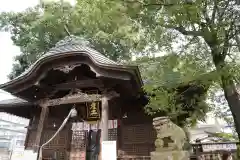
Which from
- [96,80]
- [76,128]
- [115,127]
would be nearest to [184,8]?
[96,80]

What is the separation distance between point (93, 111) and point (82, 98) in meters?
1.03

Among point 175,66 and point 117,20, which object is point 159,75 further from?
point 117,20

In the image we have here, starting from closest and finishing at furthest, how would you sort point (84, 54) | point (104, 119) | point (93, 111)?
point (104, 119), point (84, 54), point (93, 111)

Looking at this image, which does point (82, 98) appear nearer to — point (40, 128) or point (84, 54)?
point (84, 54)

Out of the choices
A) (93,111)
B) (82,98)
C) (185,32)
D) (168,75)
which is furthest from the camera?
(93,111)

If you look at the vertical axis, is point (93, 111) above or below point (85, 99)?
below

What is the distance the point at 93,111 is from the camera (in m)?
10.1

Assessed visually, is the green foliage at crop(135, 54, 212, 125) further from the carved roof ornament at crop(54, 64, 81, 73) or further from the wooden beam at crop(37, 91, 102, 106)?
the carved roof ornament at crop(54, 64, 81, 73)

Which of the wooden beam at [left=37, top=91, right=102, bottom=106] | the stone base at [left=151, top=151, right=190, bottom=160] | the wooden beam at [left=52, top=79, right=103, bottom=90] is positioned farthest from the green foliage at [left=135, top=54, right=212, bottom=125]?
the wooden beam at [left=37, top=91, right=102, bottom=106]

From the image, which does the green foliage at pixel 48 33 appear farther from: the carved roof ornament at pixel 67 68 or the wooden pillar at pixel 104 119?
the wooden pillar at pixel 104 119

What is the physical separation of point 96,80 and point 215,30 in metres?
4.78

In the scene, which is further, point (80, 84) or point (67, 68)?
point (80, 84)

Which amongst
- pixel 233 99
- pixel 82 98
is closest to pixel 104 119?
pixel 82 98

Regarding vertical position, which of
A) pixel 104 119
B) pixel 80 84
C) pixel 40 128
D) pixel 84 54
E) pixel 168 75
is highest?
pixel 84 54
